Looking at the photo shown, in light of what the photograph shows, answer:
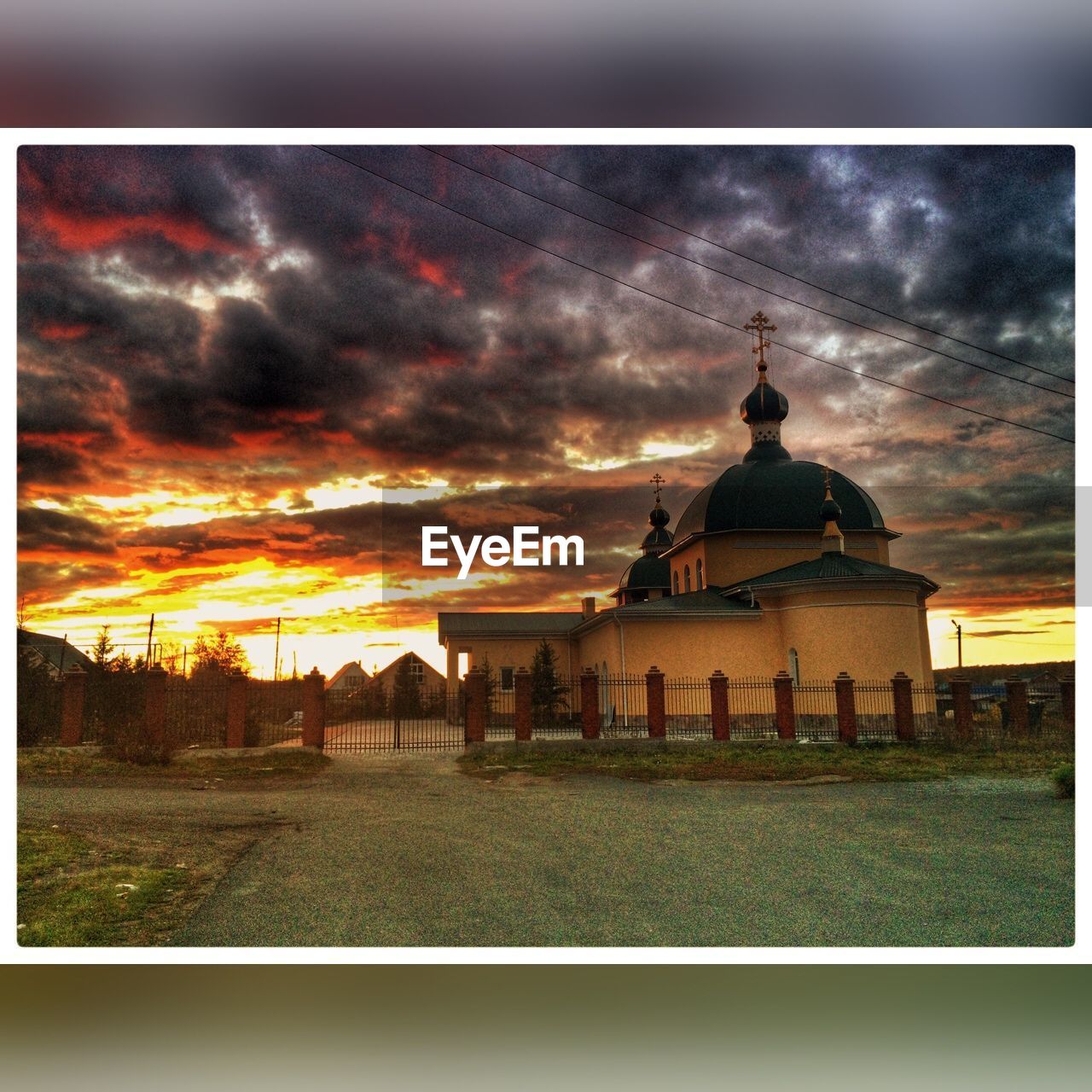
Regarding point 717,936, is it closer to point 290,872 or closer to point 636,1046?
point 636,1046

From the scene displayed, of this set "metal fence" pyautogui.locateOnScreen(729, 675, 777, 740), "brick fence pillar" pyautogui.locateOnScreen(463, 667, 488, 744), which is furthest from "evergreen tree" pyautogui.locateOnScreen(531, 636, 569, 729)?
"metal fence" pyautogui.locateOnScreen(729, 675, 777, 740)

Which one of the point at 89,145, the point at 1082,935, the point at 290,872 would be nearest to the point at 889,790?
the point at 1082,935

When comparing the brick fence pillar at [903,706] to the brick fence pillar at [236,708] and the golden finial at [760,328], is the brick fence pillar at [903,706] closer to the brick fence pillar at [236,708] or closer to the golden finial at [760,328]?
the golden finial at [760,328]

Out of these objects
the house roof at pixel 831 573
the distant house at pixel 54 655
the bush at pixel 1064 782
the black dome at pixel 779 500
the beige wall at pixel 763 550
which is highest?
the black dome at pixel 779 500

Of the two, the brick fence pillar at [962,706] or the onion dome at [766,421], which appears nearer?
the brick fence pillar at [962,706]

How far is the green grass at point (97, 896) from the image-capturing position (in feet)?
18.9

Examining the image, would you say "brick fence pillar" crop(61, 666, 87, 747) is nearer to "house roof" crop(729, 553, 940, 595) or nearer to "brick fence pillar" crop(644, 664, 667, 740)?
"brick fence pillar" crop(644, 664, 667, 740)

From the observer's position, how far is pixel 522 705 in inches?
509

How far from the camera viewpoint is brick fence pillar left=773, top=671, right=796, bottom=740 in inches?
505

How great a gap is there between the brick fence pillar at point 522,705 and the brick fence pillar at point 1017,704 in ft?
23.4

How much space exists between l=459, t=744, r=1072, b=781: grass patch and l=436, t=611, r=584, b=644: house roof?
7.53 metres

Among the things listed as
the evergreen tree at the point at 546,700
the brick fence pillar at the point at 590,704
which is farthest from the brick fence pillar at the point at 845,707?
the evergreen tree at the point at 546,700

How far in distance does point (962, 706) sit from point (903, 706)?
2.91ft
